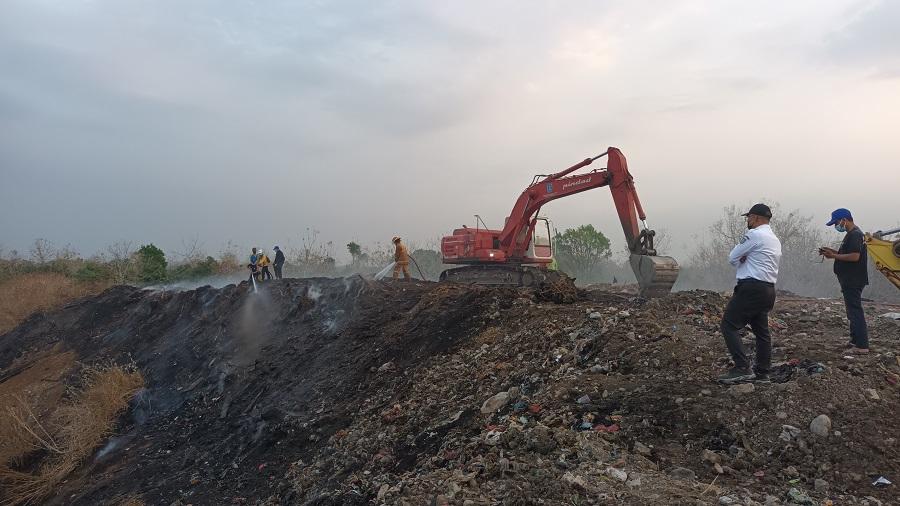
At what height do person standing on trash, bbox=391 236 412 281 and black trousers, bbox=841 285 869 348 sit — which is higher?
person standing on trash, bbox=391 236 412 281

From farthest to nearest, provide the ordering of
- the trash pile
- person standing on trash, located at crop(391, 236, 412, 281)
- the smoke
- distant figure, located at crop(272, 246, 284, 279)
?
1. distant figure, located at crop(272, 246, 284, 279)
2. person standing on trash, located at crop(391, 236, 412, 281)
3. the smoke
4. the trash pile

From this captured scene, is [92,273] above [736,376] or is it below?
above

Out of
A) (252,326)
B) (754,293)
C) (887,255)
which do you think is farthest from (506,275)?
(754,293)

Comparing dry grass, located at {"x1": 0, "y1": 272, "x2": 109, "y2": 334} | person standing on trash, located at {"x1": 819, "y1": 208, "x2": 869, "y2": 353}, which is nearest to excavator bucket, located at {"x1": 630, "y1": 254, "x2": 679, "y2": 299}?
person standing on trash, located at {"x1": 819, "y1": 208, "x2": 869, "y2": 353}

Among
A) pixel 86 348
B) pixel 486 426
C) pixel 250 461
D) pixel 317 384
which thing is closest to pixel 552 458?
pixel 486 426

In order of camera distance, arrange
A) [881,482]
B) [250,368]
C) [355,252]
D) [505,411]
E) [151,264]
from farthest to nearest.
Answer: [355,252] < [151,264] < [250,368] < [505,411] < [881,482]

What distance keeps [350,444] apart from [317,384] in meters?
2.59

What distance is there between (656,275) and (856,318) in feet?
11.6

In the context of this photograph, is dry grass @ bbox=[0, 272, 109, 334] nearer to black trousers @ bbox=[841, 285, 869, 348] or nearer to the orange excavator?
the orange excavator

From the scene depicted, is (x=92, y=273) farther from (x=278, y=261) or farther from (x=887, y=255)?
(x=887, y=255)

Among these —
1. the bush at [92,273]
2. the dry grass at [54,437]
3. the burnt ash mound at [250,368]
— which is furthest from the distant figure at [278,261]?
the bush at [92,273]

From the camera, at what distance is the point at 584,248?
1350 inches

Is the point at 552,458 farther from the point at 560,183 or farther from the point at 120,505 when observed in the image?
the point at 560,183

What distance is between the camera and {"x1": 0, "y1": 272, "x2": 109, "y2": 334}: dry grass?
2048cm
